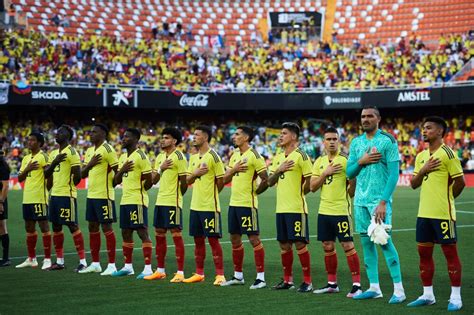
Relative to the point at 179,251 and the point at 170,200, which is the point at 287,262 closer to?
the point at 179,251

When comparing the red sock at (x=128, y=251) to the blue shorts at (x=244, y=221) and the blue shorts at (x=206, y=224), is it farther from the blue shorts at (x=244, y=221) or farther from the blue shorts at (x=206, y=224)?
the blue shorts at (x=244, y=221)

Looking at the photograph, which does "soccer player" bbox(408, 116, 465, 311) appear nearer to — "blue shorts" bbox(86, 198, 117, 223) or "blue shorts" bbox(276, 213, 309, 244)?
"blue shorts" bbox(276, 213, 309, 244)

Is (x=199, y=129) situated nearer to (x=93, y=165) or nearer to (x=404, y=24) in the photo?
(x=93, y=165)

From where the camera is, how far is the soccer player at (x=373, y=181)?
951cm

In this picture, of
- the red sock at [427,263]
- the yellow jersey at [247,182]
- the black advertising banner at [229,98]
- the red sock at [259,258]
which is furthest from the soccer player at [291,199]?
the black advertising banner at [229,98]

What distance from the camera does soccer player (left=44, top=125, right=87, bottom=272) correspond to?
13.4 m

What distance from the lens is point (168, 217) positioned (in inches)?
480

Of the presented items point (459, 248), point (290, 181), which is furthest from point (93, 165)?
point (459, 248)

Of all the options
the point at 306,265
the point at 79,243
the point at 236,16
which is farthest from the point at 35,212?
the point at 236,16

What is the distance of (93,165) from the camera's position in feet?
42.1

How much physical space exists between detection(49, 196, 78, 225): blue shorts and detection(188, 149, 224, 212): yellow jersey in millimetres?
2597

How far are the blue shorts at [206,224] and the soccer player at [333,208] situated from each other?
1842mm

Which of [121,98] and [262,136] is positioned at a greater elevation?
[121,98]

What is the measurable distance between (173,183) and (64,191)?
2.23 m
